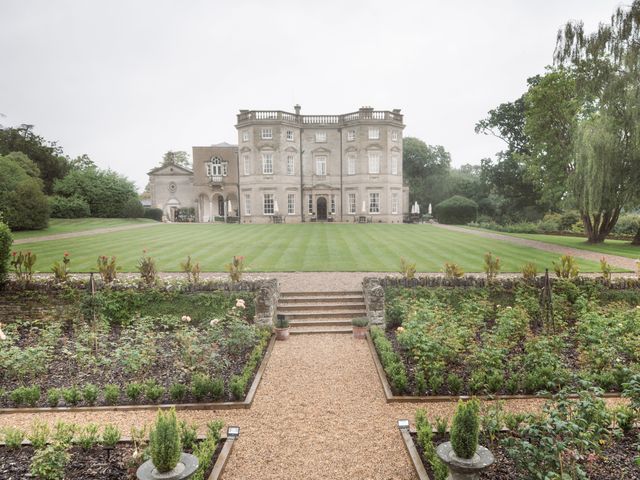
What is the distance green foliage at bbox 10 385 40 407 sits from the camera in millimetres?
7523

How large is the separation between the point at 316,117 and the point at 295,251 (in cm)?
2753

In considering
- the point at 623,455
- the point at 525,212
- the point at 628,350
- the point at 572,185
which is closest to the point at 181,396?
the point at 623,455

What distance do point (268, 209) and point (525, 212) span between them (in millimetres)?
28221

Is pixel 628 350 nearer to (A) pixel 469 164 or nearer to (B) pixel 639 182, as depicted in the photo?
(B) pixel 639 182

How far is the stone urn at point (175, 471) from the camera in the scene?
4684 mm

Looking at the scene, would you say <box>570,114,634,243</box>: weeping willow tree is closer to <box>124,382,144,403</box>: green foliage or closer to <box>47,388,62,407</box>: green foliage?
<box>124,382,144,403</box>: green foliage

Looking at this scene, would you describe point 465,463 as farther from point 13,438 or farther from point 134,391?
point 13,438

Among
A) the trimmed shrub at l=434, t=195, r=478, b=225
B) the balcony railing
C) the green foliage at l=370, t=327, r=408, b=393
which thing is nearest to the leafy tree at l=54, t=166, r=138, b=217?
the balcony railing

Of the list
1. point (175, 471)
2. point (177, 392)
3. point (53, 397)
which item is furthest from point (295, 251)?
point (175, 471)

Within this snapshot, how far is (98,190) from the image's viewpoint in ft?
129

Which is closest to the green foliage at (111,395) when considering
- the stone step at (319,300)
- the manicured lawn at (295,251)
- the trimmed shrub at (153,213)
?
the stone step at (319,300)

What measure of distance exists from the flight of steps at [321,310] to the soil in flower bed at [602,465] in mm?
6193

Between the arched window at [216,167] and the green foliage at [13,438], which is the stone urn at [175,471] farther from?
the arched window at [216,167]

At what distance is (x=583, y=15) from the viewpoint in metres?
21.7
